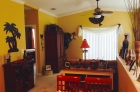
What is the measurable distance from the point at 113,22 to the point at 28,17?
14.4 ft

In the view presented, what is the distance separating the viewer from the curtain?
7.58 meters

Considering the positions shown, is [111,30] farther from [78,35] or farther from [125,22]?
[78,35]

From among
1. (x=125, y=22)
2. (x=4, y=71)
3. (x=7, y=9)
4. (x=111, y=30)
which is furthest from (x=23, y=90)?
(x=125, y=22)

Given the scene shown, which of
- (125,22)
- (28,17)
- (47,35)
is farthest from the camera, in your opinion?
(125,22)

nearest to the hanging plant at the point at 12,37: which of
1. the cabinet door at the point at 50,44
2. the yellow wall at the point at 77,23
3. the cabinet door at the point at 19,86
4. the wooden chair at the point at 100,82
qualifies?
the cabinet door at the point at 19,86

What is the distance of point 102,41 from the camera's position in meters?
7.74

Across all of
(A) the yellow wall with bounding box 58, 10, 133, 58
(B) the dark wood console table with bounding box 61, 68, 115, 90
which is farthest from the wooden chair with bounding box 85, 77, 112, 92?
(A) the yellow wall with bounding box 58, 10, 133, 58

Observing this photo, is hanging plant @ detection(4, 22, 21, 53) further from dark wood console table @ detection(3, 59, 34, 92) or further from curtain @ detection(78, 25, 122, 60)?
curtain @ detection(78, 25, 122, 60)

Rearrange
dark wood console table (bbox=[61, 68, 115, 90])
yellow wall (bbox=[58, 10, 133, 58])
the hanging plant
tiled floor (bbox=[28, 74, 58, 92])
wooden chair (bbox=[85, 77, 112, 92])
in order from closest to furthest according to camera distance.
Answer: wooden chair (bbox=[85, 77, 112, 92]) < dark wood console table (bbox=[61, 68, 115, 90]) < the hanging plant < tiled floor (bbox=[28, 74, 58, 92]) < yellow wall (bbox=[58, 10, 133, 58])

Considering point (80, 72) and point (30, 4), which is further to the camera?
point (30, 4)

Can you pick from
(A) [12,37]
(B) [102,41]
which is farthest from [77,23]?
(A) [12,37]

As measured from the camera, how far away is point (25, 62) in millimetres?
4125

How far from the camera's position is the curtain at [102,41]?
7.58 meters

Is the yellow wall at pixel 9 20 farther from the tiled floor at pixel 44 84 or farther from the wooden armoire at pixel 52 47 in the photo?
the wooden armoire at pixel 52 47
